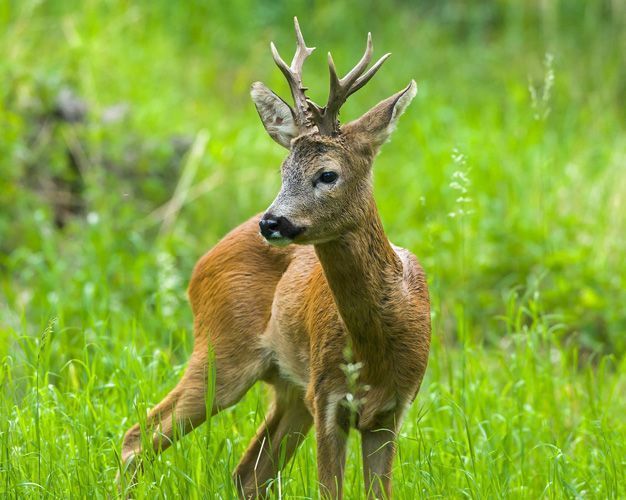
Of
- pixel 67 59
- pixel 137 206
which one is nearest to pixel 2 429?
pixel 137 206

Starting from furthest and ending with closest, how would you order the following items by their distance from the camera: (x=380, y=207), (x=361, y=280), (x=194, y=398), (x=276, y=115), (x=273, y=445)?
(x=380, y=207)
(x=273, y=445)
(x=194, y=398)
(x=276, y=115)
(x=361, y=280)

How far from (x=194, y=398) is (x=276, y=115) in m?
1.17

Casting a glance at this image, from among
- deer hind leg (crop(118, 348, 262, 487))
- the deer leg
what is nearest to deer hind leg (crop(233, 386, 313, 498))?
deer hind leg (crop(118, 348, 262, 487))

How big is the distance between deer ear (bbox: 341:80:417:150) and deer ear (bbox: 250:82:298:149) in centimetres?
21

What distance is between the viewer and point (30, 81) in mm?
8484

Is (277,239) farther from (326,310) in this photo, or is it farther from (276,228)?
(326,310)

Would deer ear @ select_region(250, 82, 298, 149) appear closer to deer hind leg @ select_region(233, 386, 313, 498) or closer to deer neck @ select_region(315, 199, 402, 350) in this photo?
deer neck @ select_region(315, 199, 402, 350)

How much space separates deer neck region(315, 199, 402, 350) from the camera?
4.29 metres

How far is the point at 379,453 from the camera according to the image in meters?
4.47

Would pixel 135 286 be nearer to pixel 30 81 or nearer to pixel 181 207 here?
pixel 181 207

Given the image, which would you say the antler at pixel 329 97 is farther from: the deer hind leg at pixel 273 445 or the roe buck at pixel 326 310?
the deer hind leg at pixel 273 445

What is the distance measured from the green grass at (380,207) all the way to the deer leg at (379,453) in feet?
0.22

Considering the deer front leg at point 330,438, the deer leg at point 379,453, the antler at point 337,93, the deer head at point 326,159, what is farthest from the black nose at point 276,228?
the deer leg at point 379,453

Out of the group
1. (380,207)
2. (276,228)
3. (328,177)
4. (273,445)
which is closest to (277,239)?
(276,228)
